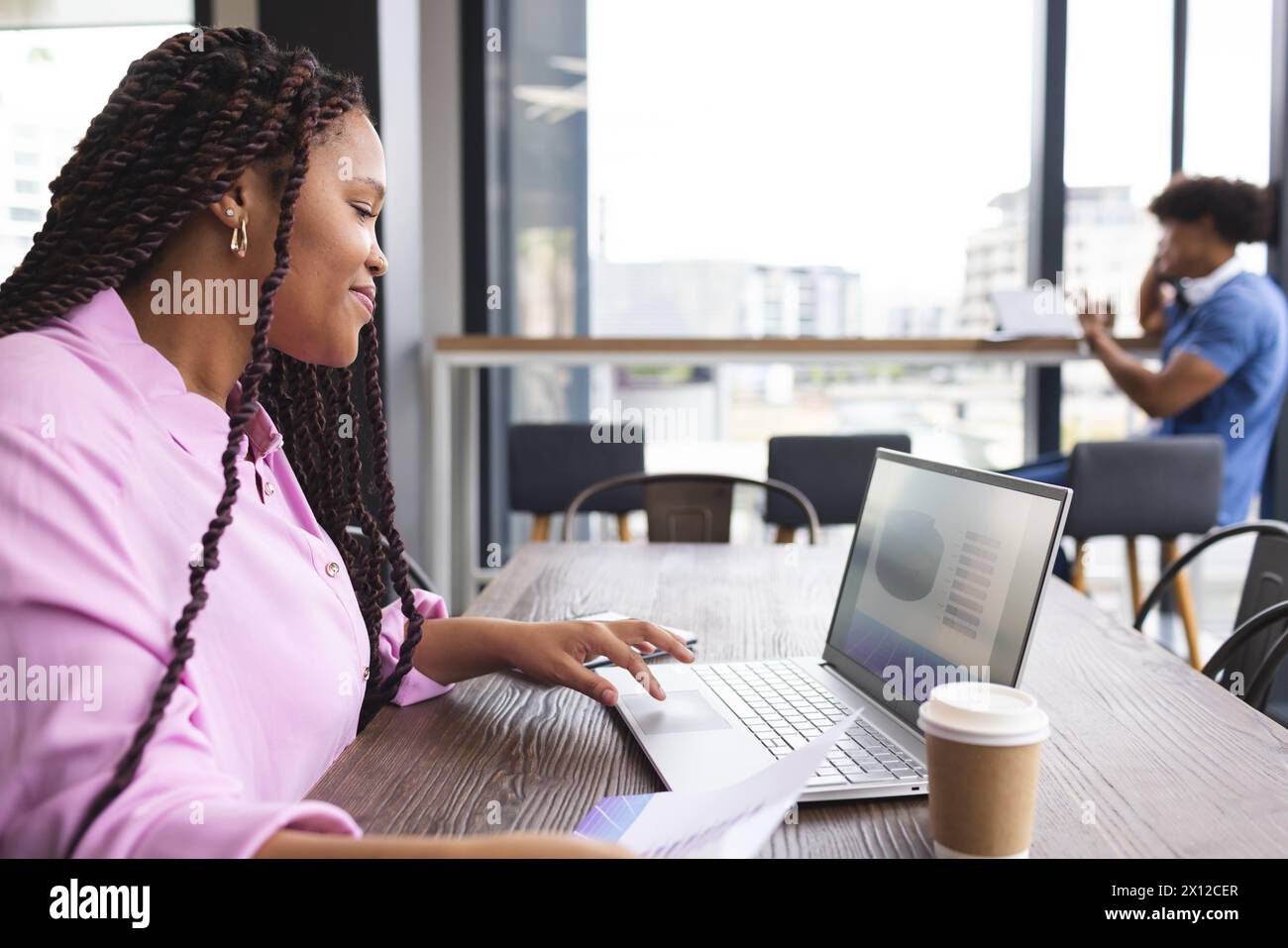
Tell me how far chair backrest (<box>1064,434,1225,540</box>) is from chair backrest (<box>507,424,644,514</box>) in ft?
4.05

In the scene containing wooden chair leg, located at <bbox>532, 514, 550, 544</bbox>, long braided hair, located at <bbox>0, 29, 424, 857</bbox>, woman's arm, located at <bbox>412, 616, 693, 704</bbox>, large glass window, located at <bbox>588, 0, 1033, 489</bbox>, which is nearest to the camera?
long braided hair, located at <bbox>0, 29, 424, 857</bbox>

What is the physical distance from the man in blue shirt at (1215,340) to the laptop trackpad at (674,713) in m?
2.22

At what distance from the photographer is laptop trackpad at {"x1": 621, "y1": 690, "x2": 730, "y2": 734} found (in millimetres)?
955

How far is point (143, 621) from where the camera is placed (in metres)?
0.67

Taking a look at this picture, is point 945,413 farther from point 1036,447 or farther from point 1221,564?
point 1221,564

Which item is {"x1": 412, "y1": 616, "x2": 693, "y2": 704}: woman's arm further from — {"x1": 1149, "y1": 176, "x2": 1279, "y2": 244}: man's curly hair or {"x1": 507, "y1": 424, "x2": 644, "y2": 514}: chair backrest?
{"x1": 1149, "y1": 176, "x2": 1279, "y2": 244}: man's curly hair

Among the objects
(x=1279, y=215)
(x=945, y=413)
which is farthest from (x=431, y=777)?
(x=1279, y=215)

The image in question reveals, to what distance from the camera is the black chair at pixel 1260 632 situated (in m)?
1.21

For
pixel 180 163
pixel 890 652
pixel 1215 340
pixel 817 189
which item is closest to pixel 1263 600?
pixel 890 652

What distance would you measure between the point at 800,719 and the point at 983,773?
0.31 meters

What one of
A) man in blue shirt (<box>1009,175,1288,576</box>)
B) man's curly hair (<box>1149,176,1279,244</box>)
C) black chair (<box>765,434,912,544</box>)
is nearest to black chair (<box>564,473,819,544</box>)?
black chair (<box>765,434,912,544</box>)

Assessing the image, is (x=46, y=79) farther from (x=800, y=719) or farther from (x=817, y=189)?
(x=800, y=719)

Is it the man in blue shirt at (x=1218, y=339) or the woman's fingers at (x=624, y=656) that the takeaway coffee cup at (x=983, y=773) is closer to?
the woman's fingers at (x=624, y=656)
